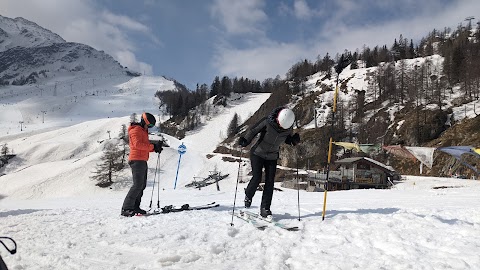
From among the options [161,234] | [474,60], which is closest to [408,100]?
[474,60]

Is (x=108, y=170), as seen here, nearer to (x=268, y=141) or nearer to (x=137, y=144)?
(x=137, y=144)

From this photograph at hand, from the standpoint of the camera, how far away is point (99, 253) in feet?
13.0

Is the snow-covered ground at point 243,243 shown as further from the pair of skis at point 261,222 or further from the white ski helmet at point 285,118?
the white ski helmet at point 285,118

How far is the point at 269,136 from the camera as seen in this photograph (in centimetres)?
671

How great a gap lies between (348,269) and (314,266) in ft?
1.17

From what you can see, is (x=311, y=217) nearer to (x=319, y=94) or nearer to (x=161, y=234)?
(x=161, y=234)

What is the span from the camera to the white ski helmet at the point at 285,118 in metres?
6.40

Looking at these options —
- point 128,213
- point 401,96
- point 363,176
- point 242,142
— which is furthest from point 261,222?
point 401,96

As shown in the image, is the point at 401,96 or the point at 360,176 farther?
the point at 401,96

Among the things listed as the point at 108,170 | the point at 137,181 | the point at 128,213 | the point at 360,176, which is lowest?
the point at 108,170

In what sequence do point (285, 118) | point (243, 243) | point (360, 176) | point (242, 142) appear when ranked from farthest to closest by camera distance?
1. point (360, 176)
2. point (242, 142)
3. point (285, 118)
4. point (243, 243)

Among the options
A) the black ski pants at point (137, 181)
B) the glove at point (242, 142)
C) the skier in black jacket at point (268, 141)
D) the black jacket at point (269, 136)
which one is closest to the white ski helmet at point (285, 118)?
the skier in black jacket at point (268, 141)

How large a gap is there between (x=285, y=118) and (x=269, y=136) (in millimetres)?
556

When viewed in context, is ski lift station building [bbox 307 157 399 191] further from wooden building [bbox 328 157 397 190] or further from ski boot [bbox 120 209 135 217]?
ski boot [bbox 120 209 135 217]
